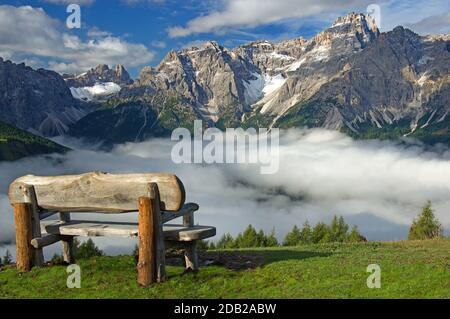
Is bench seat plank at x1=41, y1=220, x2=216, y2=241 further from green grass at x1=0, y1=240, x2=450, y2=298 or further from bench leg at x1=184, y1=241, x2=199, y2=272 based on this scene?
green grass at x1=0, y1=240, x2=450, y2=298

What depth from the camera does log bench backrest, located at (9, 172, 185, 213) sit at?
1608 centimetres

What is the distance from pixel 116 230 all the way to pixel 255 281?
219 inches

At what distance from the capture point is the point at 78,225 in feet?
61.8

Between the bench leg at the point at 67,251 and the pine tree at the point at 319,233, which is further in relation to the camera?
the pine tree at the point at 319,233

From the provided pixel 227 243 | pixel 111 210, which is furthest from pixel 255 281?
pixel 227 243

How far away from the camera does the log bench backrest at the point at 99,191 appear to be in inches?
633

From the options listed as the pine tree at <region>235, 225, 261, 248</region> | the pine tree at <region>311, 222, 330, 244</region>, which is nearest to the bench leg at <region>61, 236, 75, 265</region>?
the pine tree at <region>235, 225, 261, 248</region>

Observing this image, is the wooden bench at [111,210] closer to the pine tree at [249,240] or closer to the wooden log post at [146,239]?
the wooden log post at [146,239]

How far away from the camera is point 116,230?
17.3 m

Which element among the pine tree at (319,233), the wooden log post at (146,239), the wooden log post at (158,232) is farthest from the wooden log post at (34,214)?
the pine tree at (319,233)

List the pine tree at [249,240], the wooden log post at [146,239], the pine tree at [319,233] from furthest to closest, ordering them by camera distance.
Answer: the pine tree at [319,233], the pine tree at [249,240], the wooden log post at [146,239]

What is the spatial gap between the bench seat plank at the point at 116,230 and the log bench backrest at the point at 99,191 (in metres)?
0.86

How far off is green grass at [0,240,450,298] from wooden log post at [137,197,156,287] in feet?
1.91
